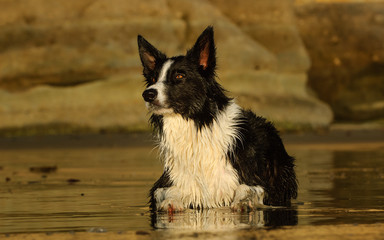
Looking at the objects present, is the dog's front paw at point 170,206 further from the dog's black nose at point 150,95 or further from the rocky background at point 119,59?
the rocky background at point 119,59

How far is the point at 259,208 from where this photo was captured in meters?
11.5

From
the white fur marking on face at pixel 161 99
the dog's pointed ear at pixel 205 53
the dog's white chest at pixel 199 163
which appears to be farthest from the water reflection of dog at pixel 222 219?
the dog's pointed ear at pixel 205 53

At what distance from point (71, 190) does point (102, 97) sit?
73.9 feet

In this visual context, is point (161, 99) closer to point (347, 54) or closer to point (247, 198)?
point (247, 198)

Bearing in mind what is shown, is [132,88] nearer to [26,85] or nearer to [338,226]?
[26,85]

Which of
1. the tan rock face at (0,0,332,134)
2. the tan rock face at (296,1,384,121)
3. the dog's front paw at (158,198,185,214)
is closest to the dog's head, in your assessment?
the dog's front paw at (158,198,185,214)

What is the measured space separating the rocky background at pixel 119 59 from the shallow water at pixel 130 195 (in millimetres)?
11607

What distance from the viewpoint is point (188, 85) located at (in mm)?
11617

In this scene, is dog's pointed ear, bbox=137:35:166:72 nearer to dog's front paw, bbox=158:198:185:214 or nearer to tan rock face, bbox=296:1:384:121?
dog's front paw, bbox=158:198:185:214

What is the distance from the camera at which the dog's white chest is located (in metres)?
11.6

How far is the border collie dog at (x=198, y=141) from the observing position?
11.5 m

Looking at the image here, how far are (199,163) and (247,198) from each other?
71 cm

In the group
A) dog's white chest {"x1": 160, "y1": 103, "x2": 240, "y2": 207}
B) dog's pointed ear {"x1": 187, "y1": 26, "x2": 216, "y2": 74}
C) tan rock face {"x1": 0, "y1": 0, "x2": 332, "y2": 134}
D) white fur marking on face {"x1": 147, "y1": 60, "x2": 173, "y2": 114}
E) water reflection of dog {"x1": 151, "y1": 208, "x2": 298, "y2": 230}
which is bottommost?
water reflection of dog {"x1": 151, "y1": 208, "x2": 298, "y2": 230}

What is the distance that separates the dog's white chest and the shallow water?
332 mm
